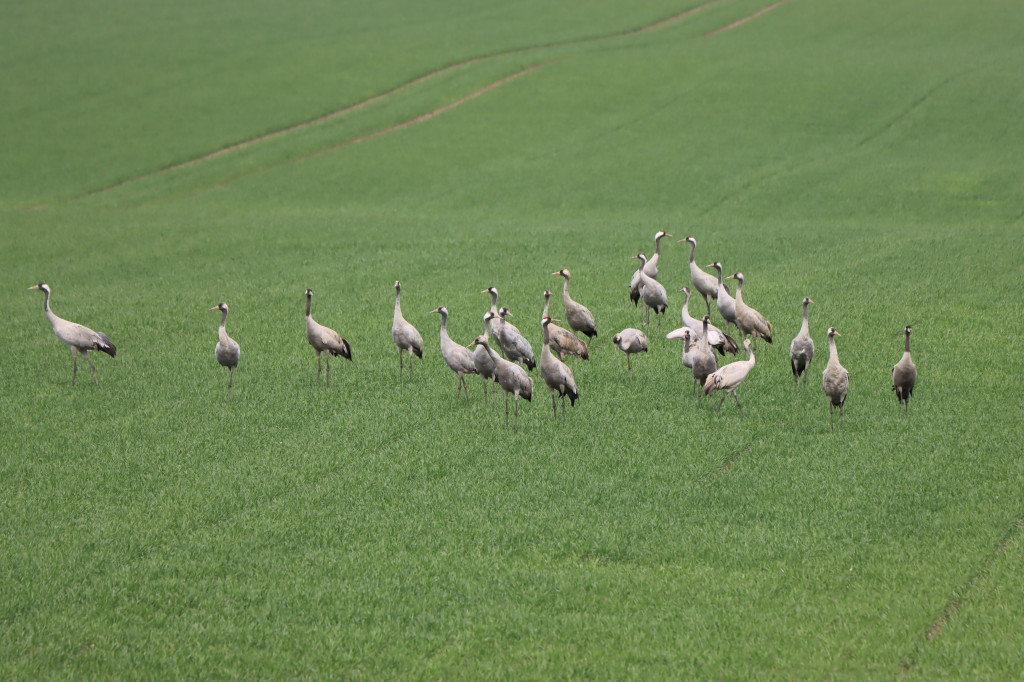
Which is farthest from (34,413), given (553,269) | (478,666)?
(553,269)

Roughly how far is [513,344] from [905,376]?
6.33 m

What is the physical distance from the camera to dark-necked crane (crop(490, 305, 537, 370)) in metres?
16.5

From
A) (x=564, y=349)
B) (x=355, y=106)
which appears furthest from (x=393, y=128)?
(x=564, y=349)

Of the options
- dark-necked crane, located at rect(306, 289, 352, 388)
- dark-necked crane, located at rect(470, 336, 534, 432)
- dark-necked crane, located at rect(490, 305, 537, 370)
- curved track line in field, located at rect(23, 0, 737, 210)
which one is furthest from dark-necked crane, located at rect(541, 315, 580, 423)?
curved track line in field, located at rect(23, 0, 737, 210)

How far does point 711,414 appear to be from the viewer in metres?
15.2

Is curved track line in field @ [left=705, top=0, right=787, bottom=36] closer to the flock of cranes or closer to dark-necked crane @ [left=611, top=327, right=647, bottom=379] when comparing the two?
the flock of cranes

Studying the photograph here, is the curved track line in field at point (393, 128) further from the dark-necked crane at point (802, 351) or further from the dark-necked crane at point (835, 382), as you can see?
the dark-necked crane at point (835, 382)

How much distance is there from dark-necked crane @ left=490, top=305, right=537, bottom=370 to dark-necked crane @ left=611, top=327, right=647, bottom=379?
1554 mm

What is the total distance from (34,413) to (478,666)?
33.9 feet

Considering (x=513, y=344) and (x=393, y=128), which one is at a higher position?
(x=513, y=344)

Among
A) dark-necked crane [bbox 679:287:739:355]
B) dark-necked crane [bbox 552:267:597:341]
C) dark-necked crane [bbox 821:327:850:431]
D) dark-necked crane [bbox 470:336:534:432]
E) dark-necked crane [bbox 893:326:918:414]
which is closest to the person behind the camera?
dark-necked crane [bbox 821:327:850:431]

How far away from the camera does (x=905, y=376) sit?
47.5 feet

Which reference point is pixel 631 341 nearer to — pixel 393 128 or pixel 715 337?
pixel 715 337

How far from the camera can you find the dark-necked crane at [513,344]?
16.5m
